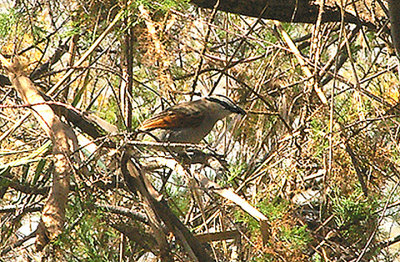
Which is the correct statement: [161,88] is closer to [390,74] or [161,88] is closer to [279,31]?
[279,31]

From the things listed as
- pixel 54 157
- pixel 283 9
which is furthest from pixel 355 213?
pixel 54 157

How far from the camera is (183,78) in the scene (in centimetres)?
248

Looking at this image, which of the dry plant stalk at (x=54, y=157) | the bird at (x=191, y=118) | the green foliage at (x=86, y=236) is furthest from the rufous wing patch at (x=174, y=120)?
the dry plant stalk at (x=54, y=157)

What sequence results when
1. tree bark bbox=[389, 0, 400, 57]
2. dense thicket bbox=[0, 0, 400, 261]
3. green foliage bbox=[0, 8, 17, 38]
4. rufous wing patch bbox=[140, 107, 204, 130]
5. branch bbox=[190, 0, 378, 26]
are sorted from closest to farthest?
tree bark bbox=[389, 0, 400, 57] → dense thicket bbox=[0, 0, 400, 261] → branch bbox=[190, 0, 378, 26] → green foliage bbox=[0, 8, 17, 38] → rufous wing patch bbox=[140, 107, 204, 130]

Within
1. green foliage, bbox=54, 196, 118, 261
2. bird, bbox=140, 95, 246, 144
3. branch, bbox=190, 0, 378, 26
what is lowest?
green foliage, bbox=54, 196, 118, 261

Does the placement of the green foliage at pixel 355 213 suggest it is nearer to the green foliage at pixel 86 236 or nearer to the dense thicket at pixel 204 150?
the dense thicket at pixel 204 150

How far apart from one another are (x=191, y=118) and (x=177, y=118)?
0.07m

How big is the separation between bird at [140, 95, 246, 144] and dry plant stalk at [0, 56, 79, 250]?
2.50ft

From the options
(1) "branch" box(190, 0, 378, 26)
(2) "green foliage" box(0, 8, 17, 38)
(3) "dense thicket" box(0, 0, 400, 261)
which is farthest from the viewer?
(2) "green foliage" box(0, 8, 17, 38)

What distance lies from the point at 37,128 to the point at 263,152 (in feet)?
2.86

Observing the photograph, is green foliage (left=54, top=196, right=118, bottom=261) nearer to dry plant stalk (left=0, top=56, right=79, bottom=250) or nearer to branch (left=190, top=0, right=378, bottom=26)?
dry plant stalk (left=0, top=56, right=79, bottom=250)

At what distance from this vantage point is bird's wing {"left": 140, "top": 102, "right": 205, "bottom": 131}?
7.57 ft

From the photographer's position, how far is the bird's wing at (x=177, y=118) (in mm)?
2307

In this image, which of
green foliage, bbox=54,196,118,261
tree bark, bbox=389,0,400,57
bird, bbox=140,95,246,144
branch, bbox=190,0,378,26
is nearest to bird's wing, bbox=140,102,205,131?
bird, bbox=140,95,246,144
